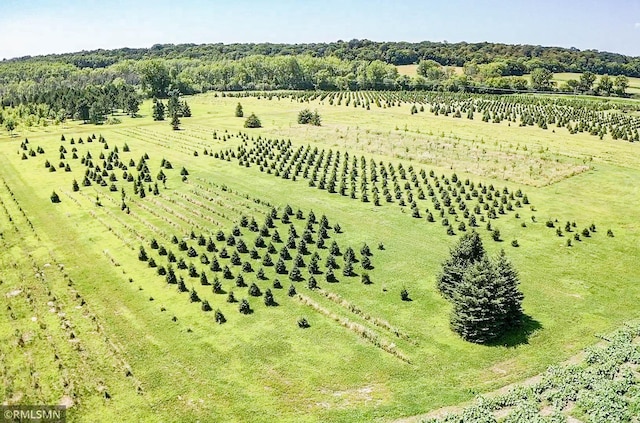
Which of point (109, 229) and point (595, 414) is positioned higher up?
point (109, 229)

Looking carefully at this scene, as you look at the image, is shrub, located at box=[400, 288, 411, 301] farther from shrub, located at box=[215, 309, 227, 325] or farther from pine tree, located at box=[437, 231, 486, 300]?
shrub, located at box=[215, 309, 227, 325]

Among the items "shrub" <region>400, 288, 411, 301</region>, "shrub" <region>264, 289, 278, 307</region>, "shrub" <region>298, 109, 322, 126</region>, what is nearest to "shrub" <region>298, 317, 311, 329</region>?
"shrub" <region>264, 289, 278, 307</region>

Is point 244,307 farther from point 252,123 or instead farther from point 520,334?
point 252,123

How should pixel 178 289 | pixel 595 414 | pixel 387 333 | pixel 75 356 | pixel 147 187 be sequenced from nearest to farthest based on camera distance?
pixel 595 414
pixel 75 356
pixel 387 333
pixel 178 289
pixel 147 187

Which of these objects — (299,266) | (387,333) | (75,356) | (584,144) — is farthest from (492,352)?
(584,144)

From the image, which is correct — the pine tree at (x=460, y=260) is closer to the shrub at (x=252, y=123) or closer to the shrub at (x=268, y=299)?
the shrub at (x=268, y=299)

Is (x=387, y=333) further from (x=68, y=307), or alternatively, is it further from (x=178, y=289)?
(x=68, y=307)
